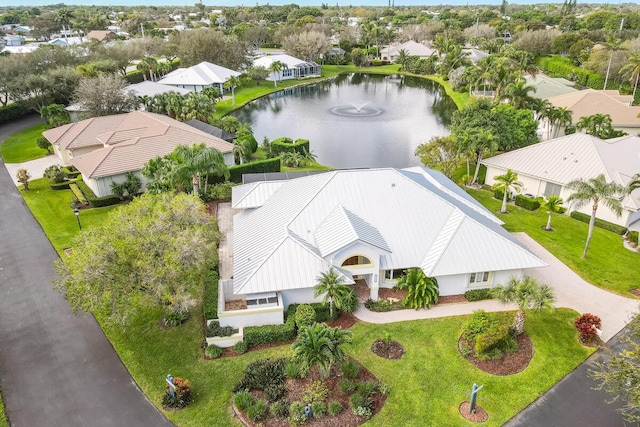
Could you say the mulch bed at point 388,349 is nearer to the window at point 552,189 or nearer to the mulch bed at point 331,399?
the mulch bed at point 331,399

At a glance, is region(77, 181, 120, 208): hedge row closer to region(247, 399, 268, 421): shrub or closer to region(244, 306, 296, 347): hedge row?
region(244, 306, 296, 347): hedge row

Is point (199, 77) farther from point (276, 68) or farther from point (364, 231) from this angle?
point (364, 231)

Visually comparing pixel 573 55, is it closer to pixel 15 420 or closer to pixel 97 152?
pixel 97 152

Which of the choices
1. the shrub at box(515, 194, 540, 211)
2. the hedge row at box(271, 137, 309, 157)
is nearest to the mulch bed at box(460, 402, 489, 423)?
the shrub at box(515, 194, 540, 211)

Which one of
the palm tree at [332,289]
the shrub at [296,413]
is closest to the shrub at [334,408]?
the shrub at [296,413]

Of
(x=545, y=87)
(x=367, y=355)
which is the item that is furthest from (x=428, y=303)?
(x=545, y=87)

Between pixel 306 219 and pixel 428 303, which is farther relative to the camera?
pixel 306 219
